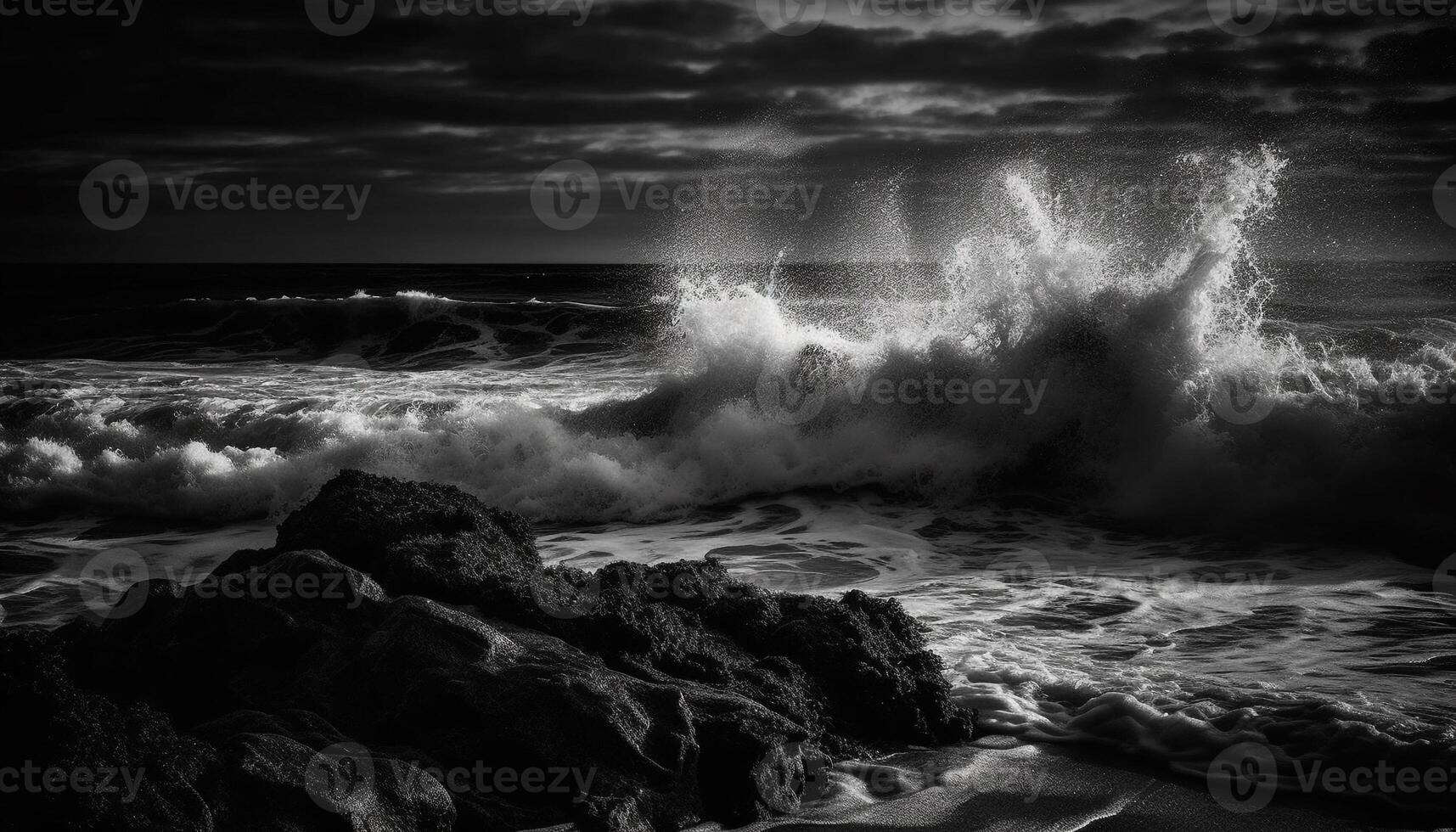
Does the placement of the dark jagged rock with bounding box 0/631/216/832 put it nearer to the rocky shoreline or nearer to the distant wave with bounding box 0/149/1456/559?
the rocky shoreline

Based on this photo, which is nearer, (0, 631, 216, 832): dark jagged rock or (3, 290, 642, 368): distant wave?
(0, 631, 216, 832): dark jagged rock

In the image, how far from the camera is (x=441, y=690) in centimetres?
341

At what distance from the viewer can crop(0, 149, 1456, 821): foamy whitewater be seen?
5.09m

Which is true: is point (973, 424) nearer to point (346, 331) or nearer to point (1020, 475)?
point (1020, 475)

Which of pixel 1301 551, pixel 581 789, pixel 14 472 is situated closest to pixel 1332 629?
pixel 1301 551

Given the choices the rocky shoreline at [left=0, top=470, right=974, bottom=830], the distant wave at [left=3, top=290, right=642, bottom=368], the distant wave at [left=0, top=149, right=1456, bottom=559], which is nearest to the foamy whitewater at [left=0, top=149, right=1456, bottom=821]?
the distant wave at [left=0, top=149, right=1456, bottom=559]

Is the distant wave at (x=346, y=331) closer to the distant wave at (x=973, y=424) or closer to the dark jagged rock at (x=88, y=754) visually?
the distant wave at (x=973, y=424)

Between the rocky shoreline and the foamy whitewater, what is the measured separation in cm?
109

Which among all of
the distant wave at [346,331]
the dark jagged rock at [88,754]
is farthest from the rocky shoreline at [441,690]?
the distant wave at [346,331]

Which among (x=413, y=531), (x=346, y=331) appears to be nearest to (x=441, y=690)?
(x=413, y=531)

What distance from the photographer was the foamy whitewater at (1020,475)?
5094 mm

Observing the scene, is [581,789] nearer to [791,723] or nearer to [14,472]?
[791,723]

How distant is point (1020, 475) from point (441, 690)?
798 cm

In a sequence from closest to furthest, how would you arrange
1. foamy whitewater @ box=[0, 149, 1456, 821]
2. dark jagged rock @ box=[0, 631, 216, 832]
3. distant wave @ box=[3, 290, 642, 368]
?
dark jagged rock @ box=[0, 631, 216, 832] → foamy whitewater @ box=[0, 149, 1456, 821] → distant wave @ box=[3, 290, 642, 368]
